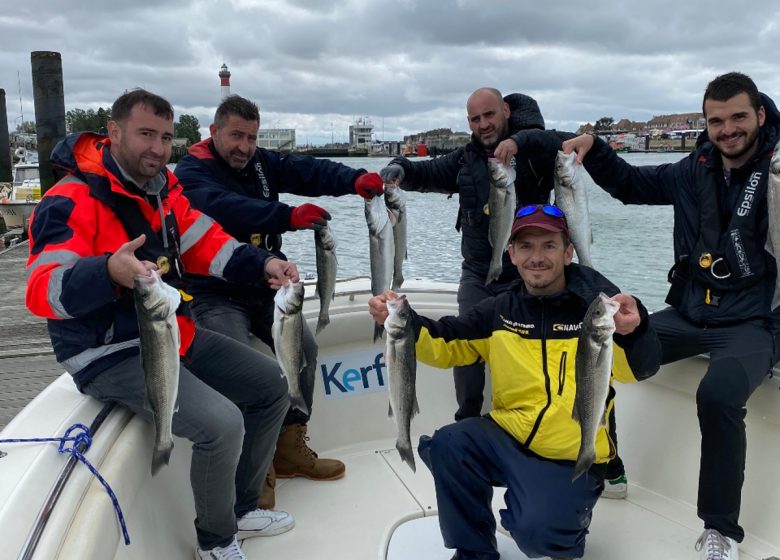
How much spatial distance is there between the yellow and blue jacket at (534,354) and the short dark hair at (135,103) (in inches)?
56.2

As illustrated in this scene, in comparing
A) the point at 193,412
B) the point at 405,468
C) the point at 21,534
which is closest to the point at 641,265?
the point at 405,468

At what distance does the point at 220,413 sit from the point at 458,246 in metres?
10.9

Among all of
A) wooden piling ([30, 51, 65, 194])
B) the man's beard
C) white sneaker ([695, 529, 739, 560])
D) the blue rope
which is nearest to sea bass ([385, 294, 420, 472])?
the blue rope

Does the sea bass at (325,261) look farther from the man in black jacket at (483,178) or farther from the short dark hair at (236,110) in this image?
the short dark hair at (236,110)

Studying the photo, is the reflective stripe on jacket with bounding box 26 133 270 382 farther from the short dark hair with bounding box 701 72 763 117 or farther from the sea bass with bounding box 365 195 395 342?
the short dark hair with bounding box 701 72 763 117

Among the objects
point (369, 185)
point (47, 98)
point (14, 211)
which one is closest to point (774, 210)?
point (369, 185)

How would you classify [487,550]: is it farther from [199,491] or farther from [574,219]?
[574,219]

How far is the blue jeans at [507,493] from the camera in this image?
2.79 meters

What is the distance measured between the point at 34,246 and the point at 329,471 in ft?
7.02

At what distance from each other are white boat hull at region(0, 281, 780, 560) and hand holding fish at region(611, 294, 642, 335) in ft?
3.79

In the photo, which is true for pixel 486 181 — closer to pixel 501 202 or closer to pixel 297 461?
pixel 501 202

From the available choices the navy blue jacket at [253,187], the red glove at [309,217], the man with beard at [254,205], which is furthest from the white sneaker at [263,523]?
the red glove at [309,217]

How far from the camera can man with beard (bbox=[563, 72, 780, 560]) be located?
292cm

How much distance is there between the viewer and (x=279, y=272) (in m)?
3.21
